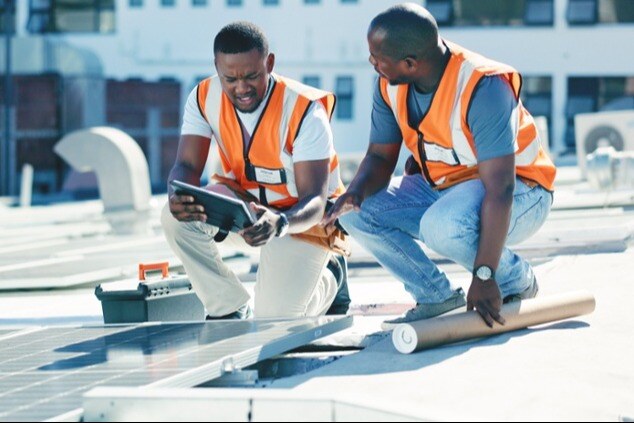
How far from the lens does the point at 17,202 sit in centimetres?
2938

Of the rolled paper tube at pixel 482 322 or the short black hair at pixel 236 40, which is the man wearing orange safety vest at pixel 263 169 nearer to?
the short black hair at pixel 236 40

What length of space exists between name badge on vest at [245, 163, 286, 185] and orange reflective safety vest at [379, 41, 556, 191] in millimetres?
625

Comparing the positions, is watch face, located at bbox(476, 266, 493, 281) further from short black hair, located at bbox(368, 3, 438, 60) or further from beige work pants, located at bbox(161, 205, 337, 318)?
beige work pants, located at bbox(161, 205, 337, 318)

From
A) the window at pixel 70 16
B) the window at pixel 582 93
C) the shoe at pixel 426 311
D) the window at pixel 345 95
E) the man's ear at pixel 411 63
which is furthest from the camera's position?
the window at pixel 70 16

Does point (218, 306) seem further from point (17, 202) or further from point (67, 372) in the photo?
point (17, 202)

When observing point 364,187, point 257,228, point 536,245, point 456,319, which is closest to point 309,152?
point 364,187

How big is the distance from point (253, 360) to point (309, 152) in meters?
1.38

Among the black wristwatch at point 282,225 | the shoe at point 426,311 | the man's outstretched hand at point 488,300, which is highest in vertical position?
the black wristwatch at point 282,225

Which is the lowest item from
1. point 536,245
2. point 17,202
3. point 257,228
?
point 17,202

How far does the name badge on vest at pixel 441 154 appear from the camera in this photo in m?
5.38

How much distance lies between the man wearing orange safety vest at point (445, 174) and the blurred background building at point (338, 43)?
3170cm

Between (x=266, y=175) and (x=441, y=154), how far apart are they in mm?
910

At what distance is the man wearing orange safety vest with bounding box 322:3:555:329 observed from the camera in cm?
506

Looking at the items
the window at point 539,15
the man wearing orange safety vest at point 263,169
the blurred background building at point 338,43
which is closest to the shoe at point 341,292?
the man wearing orange safety vest at point 263,169
